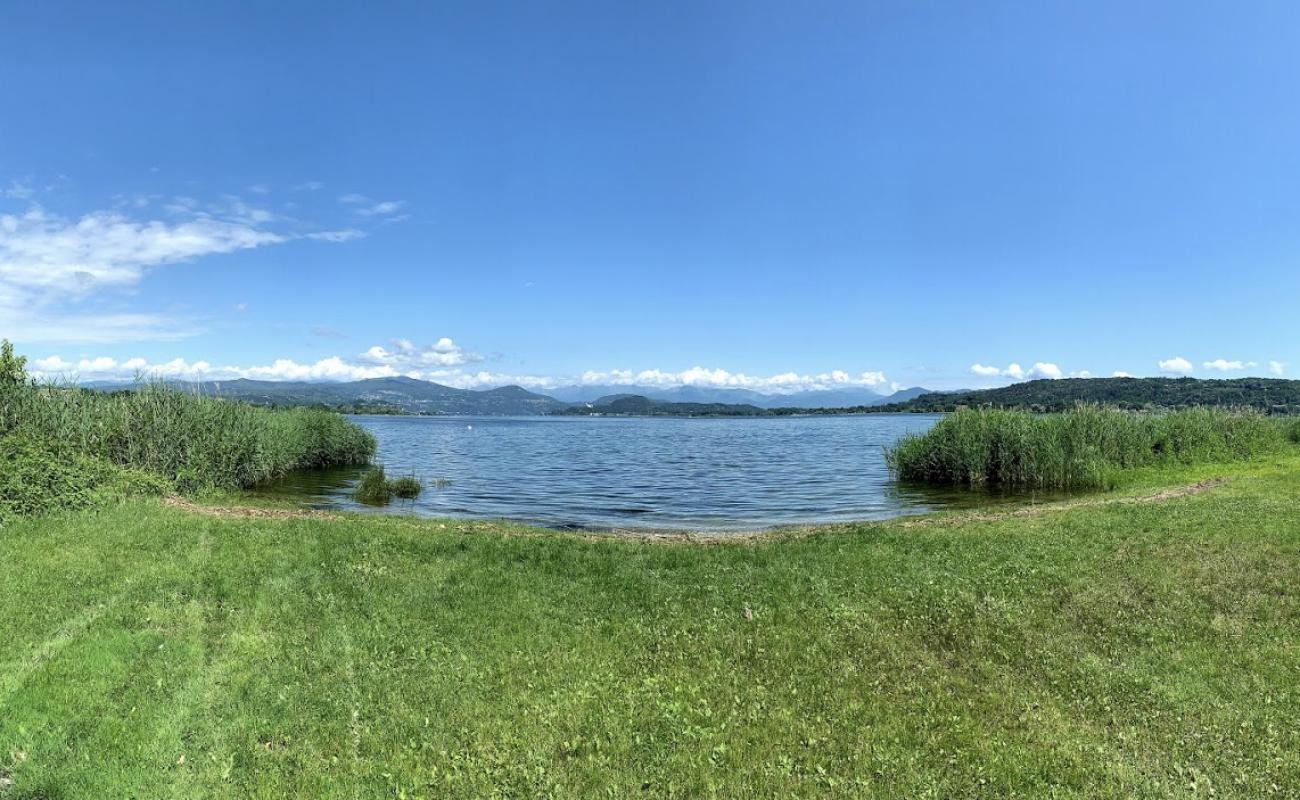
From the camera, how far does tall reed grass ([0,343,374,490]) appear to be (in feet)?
74.6

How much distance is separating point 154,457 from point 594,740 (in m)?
27.1

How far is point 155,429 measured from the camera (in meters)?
27.4

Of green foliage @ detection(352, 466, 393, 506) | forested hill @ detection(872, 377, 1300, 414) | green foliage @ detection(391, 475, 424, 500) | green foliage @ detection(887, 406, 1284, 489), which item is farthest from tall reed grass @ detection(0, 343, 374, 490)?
forested hill @ detection(872, 377, 1300, 414)

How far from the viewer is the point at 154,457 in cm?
2722

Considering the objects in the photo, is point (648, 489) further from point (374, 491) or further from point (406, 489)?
point (374, 491)

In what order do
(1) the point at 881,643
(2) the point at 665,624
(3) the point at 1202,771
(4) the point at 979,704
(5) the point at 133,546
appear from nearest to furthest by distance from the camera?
1. (3) the point at 1202,771
2. (4) the point at 979,704
3. (1) the point at 881,643
4. (2) the point at 665,624
5. (5) the point at 133,546

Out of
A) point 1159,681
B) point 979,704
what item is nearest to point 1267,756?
point 1159,681

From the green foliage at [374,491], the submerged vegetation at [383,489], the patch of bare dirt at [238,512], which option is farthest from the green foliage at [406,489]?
the patch of bare dirt at [238,512]

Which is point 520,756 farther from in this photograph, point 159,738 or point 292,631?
point 292,631

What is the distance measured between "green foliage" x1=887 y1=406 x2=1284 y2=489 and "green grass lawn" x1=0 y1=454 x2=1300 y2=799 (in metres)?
20.6

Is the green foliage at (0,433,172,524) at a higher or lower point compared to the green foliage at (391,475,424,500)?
higher

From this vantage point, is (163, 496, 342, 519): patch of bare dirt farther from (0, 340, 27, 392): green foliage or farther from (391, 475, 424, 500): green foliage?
(391, 475, 424, 500): green foliage

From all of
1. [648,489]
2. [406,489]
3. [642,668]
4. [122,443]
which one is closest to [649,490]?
[648,489]

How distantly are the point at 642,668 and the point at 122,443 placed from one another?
2622cm
